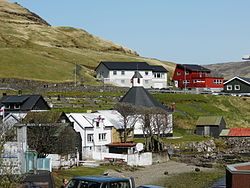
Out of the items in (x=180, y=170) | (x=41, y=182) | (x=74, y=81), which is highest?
(x=74, y=81)

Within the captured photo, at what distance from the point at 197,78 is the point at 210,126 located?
46891mm

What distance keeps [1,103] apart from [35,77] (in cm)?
5516

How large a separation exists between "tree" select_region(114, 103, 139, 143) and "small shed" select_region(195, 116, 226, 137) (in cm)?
1552

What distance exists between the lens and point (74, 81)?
12550cm

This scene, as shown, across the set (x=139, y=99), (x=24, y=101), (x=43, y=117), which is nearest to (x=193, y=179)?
(x=43, y=117)

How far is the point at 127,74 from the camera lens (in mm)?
131750

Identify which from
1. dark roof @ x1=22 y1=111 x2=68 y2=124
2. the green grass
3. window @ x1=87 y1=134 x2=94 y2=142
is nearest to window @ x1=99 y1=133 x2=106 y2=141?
window @ x1=87 y1=134 x2=94 y2=142

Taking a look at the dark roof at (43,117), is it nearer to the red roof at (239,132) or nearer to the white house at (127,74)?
the red roof at (239,132)

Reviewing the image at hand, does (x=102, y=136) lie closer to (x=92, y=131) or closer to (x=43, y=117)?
(x=92, y=131)

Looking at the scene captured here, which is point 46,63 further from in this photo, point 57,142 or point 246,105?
point 57,142

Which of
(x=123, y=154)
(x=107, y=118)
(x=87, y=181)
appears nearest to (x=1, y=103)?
(x=107, y=118)

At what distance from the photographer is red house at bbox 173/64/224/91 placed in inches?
5079

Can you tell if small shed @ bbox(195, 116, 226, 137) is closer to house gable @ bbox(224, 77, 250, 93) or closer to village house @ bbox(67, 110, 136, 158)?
village house @ bbox(67, 110, 136, 158)

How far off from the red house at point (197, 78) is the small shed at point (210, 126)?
44.2m
